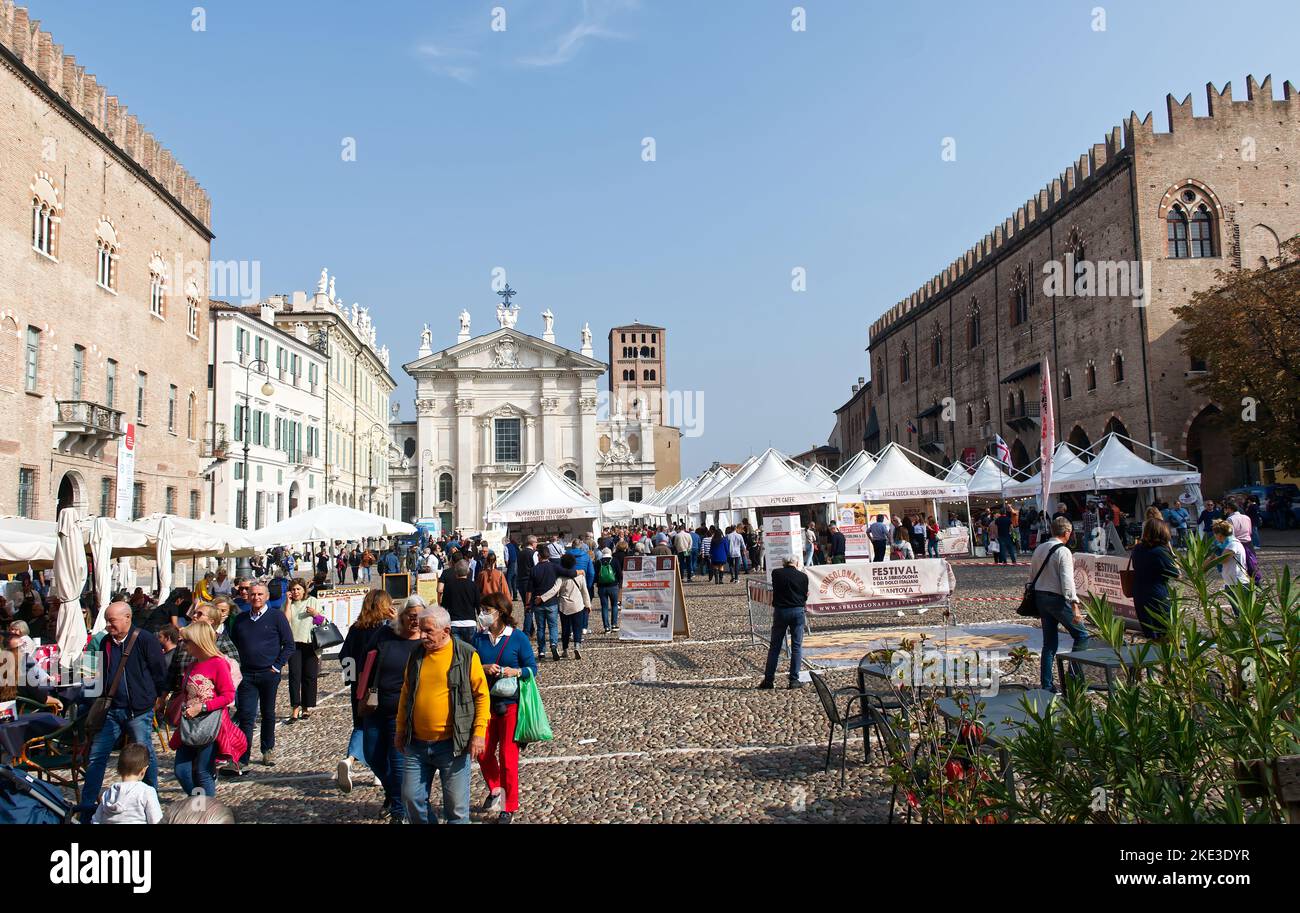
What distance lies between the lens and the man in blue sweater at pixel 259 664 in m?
7.41

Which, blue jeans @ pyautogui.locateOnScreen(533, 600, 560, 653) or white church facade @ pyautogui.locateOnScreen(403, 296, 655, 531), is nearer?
blue jeans @ pyautogui.locateOnScreen(533, 600, 560, 653)

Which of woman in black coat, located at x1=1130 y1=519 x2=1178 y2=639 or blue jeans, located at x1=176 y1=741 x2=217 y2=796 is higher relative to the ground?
woman in black coat, located at x1=1130 y1=519 x2=1178 y2=639

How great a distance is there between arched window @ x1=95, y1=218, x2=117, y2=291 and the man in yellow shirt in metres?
25.5

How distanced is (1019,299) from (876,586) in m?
37.9

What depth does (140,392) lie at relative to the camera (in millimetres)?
27828

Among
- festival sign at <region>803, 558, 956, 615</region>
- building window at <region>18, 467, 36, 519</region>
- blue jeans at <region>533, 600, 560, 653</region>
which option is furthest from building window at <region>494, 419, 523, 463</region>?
festival sign at <region>803, 558, 956, 615</region>

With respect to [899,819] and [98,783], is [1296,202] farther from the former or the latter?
[98,783]

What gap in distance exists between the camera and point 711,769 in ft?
21.4

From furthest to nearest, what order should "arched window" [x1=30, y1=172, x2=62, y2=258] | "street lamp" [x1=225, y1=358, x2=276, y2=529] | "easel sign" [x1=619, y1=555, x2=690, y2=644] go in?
"street lamp" [x1=225, y1=358, x2=276, y2=529], "arched window" [x1=30, y1=172, x2=62, y2=258], "easel sign" [x1=619, y1=555, x2=690, y2=644]

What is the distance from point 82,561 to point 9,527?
133 inches

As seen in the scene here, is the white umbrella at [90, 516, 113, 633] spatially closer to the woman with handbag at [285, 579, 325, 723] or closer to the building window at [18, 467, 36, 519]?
the woman with handbag at [285, 579, 325, 723]

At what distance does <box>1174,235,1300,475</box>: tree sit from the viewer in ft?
91.3

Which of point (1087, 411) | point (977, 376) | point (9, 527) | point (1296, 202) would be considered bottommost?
point (9, 527)
